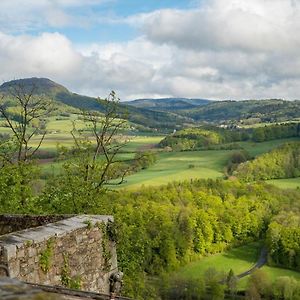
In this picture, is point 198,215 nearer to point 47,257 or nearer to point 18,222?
point 18,222

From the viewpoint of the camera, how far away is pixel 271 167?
154m

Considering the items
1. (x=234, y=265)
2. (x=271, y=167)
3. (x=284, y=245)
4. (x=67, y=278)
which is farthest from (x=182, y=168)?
(x=67, y=278)

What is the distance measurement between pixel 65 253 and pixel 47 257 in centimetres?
69

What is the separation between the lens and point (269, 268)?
310 feet

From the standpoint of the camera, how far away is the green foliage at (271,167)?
152375 millimetres

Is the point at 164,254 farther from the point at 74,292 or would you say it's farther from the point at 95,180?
the point at 74,292

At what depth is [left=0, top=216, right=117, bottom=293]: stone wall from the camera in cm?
985

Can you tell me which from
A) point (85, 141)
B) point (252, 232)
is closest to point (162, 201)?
point (252, 232)

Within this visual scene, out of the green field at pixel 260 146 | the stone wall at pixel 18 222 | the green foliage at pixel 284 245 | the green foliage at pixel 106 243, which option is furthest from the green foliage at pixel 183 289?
the green field at pixel 260 146

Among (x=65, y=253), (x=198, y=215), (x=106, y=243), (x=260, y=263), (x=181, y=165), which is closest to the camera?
(x=65, y=253)

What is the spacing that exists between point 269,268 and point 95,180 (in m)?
75.4

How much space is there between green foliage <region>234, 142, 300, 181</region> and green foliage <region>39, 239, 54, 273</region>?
141683mm

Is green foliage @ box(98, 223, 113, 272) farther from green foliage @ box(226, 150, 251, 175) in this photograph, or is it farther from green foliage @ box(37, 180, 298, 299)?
green foliage @ box(226, 150, 251, 175)

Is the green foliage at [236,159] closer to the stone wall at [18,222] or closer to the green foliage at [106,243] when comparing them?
the stone wall at [18,222]
